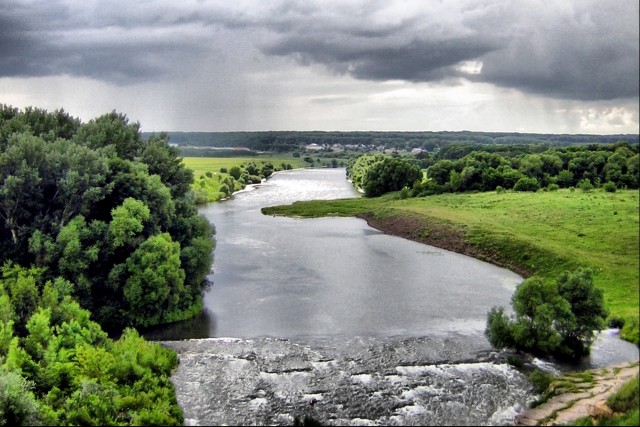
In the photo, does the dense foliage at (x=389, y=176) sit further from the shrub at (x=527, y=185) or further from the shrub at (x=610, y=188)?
the shrub at (x=610, y=188)

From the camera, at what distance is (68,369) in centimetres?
1847

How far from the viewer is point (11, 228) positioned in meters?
26.7

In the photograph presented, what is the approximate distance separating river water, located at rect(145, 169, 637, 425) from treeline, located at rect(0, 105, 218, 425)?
1.68 m

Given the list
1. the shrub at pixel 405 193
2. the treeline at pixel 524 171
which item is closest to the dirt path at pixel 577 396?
the treeline at pixel 524 171

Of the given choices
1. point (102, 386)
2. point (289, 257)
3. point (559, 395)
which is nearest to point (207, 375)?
point (102, 386)

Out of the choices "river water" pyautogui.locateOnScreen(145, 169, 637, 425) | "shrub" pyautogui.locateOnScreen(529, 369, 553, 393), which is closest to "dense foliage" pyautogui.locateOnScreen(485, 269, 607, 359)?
"river water" pyautogui.locateOnScreen(145, 169, 637, 425)

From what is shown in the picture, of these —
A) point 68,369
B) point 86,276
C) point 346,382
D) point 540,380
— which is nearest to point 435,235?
point 540,380

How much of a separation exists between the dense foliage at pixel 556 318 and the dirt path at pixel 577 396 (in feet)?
7.23

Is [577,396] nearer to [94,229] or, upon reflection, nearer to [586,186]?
[94,229]

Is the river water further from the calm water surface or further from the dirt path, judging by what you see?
the dirt path

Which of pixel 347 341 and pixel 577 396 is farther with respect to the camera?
pixel 347 341

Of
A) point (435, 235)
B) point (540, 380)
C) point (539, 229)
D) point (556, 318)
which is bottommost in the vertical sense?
point (540, 380)

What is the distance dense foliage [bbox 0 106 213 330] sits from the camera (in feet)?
85.1

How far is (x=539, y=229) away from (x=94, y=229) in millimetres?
31008
